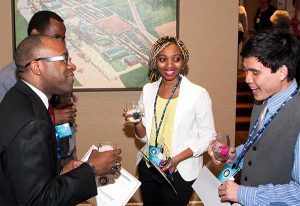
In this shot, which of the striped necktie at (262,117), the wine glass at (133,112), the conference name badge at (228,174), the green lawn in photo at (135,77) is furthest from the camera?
the green lawn in photo at (135,77)

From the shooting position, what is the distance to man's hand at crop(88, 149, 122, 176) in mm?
1856

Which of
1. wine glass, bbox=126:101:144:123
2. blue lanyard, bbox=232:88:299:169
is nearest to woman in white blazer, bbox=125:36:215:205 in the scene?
wine glass, bbox=126:101:144:123

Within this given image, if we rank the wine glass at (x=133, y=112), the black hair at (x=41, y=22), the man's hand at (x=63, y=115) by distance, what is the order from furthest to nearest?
the black hair at (x=41, y=22), the wine glass at (x=133, y=112), the man's hand at (x=63, y=115)

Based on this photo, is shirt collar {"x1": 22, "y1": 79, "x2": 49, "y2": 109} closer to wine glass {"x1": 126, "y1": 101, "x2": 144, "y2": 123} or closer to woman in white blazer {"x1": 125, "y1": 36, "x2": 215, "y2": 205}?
wine glass {"x1": 126, "y1": 101, "x2": 144, "y2": 123}

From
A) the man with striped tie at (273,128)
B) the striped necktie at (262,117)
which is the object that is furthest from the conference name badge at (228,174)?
the striped necktie at (262,117)

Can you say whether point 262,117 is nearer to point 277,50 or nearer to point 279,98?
point 279,98

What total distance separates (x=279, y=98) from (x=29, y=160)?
119cm

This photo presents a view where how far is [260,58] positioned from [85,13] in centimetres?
236

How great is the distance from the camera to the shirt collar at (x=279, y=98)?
1892 millimetres

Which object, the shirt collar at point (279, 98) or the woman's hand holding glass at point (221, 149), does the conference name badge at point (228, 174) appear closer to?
the woman's hand holding glass at point (221, 149)

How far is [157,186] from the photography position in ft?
9.79

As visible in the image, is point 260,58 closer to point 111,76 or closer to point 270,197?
point 270,197

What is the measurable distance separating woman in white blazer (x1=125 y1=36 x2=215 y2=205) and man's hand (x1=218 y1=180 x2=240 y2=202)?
2.72ft

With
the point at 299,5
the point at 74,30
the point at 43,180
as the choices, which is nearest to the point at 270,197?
the point at 43,180
